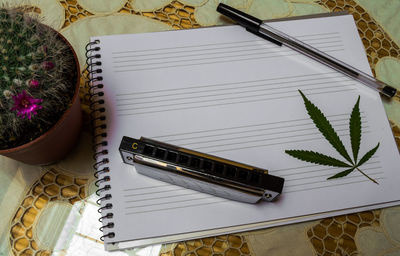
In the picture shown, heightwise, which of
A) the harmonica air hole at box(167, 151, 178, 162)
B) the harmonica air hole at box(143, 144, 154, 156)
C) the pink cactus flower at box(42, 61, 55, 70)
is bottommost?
the harmonica air hole at box(143, 144, 154, 156)

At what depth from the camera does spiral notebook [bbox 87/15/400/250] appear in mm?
488

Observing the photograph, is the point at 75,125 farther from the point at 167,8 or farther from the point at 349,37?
the point at 349,37

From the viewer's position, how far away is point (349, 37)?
599 millimetres

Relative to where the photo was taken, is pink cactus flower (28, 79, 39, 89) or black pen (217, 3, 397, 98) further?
black pen (217, 3, 397, 98)

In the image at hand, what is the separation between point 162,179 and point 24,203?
201 mm

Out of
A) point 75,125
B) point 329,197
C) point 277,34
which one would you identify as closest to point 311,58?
point 277,34

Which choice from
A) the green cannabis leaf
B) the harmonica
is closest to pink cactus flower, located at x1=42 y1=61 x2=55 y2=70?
the harmonica

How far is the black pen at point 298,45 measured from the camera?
1.86ft

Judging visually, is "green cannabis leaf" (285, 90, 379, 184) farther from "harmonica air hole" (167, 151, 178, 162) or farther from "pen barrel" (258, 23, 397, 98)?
"harmonica air hole" (167, 151, 178, 162)

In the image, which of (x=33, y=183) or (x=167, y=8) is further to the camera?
(x=167, y=8)

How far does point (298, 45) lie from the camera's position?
1.89ft

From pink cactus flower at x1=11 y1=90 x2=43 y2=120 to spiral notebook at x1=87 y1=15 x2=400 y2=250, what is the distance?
142 mm

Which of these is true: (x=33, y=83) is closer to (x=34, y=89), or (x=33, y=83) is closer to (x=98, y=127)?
(x=34, y=89)

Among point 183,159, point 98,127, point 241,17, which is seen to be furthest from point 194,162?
point 241,17
